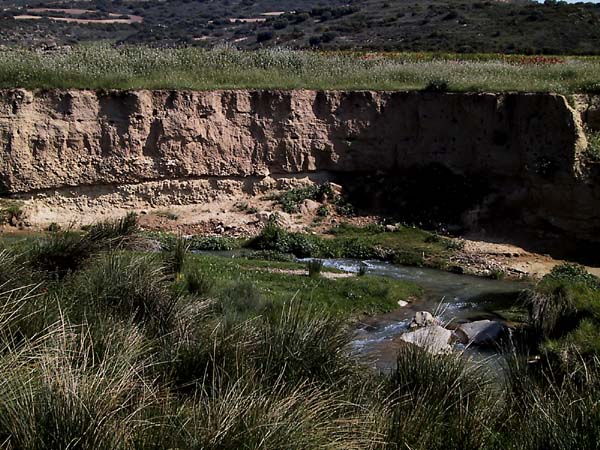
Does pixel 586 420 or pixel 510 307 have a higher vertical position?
pixel 586 420

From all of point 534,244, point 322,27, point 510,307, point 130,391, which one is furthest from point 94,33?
point 130,391

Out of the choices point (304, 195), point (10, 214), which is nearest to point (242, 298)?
point (10, 214)

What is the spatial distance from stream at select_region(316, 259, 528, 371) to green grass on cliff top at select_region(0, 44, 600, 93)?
762 centimetres

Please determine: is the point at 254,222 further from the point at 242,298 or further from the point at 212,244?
the point at 242,298

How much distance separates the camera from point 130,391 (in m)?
6.41

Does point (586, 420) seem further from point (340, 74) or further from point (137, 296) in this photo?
point (340, 74)

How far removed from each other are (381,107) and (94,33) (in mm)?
52055

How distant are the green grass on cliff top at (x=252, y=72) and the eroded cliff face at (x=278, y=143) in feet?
1.86

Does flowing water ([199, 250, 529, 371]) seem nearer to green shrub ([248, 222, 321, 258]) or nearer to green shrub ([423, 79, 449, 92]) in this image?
green shrub ([248, 222, 321, 258])

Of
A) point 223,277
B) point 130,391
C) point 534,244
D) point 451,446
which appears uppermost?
point 130,391

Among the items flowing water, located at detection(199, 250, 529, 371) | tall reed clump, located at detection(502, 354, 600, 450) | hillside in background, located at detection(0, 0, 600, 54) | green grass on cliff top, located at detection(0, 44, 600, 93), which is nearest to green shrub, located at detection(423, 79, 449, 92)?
green grass on cliff top, located at detection(0, 44, 600, 93)

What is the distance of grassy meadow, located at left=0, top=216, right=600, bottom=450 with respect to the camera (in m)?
5.85

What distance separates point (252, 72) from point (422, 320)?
13511mm

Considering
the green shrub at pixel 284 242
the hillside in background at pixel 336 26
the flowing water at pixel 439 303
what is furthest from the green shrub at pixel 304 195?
the hillside in background at pixel 336 26
